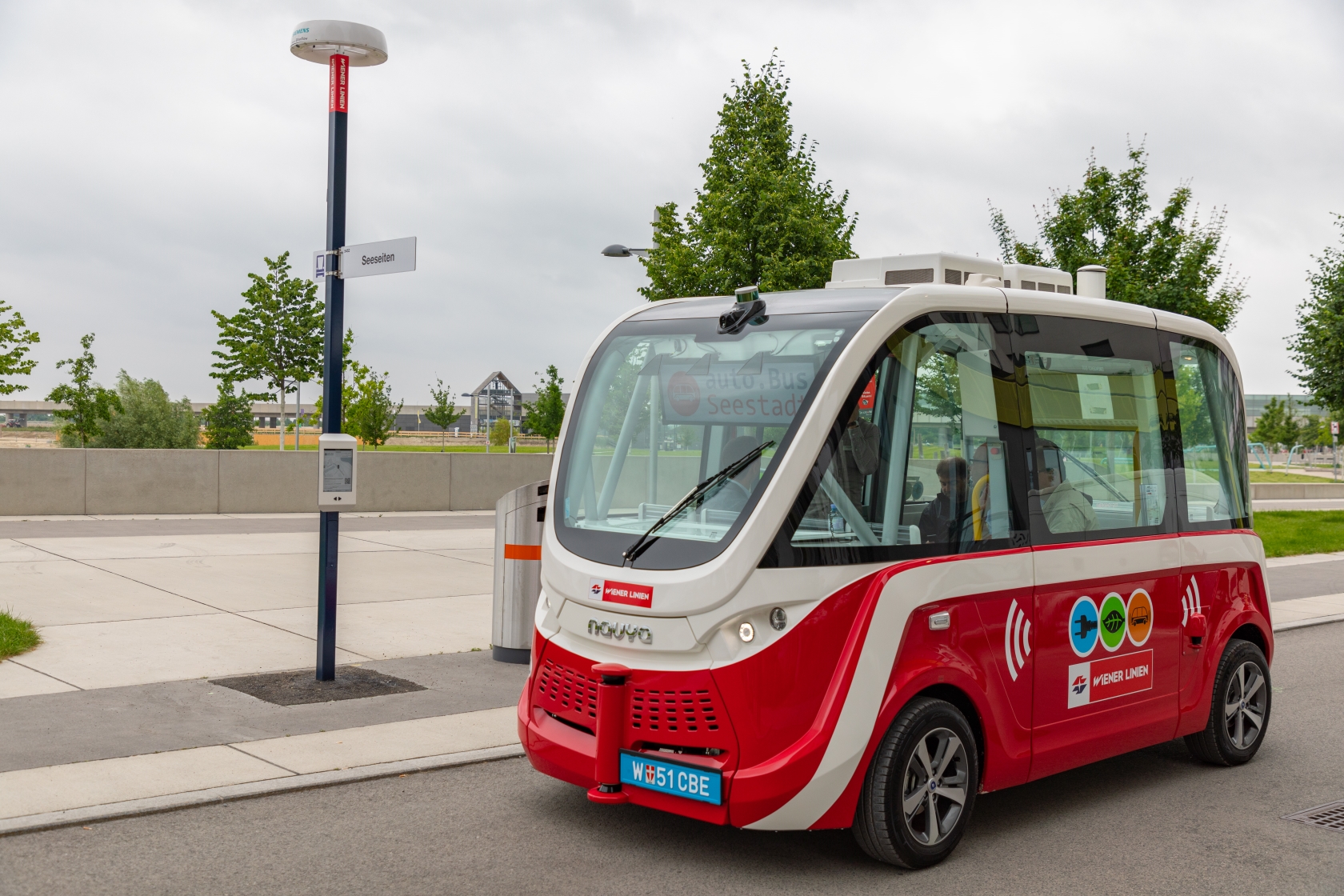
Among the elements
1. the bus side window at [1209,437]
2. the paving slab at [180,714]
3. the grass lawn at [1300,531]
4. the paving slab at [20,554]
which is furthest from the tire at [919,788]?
the grass lawn at [1300,531]

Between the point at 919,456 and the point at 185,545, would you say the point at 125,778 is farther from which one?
the point at 185,545

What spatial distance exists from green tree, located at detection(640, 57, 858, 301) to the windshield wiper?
55.7 feet

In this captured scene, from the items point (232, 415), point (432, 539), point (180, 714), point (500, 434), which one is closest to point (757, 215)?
point (432, 539)

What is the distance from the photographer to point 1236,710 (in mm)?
7020

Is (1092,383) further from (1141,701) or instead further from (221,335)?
→ (221,335)

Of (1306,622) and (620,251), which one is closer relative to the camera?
(1306,622)

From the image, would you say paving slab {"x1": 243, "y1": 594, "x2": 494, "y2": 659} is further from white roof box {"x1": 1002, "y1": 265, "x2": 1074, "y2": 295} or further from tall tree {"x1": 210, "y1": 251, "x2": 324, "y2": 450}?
tall tree {"x1": 210, "y1": 251, "x2": 324, "y2": 450}

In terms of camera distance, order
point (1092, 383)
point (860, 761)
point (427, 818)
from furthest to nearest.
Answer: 1. point (1092, 383)
2. point (427, 818)
3. point (860, 761)

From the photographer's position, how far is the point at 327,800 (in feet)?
18.9

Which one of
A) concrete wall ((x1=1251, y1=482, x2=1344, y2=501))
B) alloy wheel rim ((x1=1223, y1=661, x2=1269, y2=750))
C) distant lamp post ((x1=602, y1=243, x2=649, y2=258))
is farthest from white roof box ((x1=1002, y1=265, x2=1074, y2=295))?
concrete wall ((x1=1251, y1=482, x2=1344, y2=501))

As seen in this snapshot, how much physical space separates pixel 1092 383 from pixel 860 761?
251 cm

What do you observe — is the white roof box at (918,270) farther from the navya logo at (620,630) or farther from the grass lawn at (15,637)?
the grass lawn at (15,637)

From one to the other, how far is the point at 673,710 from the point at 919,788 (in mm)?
1085

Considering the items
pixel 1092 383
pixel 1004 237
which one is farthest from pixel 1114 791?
pixel 1004 237
